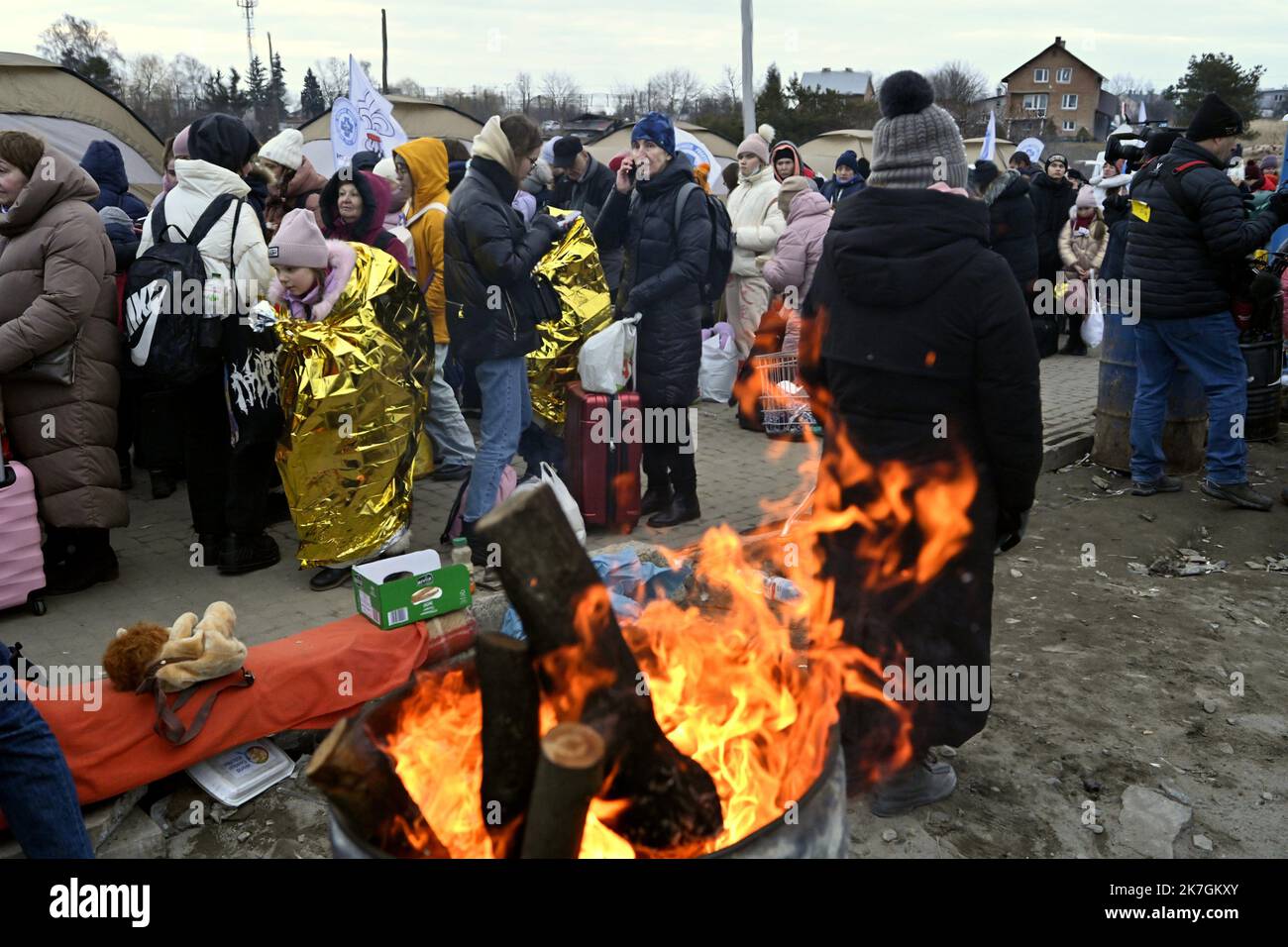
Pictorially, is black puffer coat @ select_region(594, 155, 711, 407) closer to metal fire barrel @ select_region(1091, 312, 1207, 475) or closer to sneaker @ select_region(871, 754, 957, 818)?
sneaker @ select_region(871, 754, 957, 818)

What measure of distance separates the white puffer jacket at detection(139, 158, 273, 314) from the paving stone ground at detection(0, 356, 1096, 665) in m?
1.44

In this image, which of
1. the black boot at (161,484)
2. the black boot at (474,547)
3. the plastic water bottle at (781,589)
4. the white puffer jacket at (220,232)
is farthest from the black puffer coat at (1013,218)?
the black boot at (161,484)

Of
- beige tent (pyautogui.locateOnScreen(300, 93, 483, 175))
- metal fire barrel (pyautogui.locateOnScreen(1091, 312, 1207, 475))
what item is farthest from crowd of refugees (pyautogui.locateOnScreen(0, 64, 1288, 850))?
beige tent (pyautogui.locateOnScreen(300, 93, 483, 175))

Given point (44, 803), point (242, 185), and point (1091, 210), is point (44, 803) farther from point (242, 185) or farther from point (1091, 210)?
point (1091, 210)

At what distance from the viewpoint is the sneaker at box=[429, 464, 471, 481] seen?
691cm

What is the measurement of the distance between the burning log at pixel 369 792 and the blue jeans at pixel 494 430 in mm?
3342

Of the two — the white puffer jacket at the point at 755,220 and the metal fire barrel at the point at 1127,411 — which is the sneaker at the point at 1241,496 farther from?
the white puffer jacket at the point at 755,220

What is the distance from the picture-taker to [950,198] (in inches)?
117

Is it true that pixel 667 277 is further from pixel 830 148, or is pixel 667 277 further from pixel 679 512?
pixel 830 148

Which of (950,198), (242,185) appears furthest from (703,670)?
(242,185)

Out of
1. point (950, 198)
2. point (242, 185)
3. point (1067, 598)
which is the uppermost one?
point (242, 185)

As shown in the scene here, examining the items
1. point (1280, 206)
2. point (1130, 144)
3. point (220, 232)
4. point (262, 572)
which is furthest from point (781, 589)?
point (1130, 144)

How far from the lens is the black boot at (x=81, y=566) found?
16.3 ft

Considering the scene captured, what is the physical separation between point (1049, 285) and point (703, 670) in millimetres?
10462
